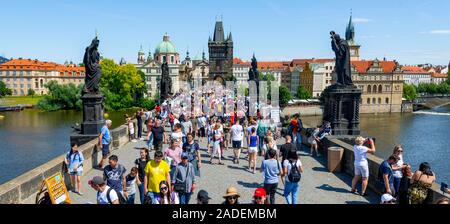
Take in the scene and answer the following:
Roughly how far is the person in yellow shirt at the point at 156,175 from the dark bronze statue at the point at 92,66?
7.64 meters

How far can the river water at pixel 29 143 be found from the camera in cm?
2800

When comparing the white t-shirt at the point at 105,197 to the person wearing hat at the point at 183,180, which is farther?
the person wearing hat at the point at 183,180

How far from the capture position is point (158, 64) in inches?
4737

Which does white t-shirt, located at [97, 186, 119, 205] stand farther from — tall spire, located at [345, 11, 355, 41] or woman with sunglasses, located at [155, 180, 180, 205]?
tall spire, located at [345, 11, 355, 41]

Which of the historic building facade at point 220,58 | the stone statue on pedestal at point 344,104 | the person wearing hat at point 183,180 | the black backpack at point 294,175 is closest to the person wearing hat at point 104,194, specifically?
the person wearing hat at point 183,180

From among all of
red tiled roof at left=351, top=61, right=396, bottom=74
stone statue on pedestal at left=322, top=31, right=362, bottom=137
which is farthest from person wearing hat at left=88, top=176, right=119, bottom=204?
red tiled roof at left=351, top=61, right=396, bottom=74

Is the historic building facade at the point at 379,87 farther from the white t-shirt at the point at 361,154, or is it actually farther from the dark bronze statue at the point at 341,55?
the white t-shirt at the point at 361,154

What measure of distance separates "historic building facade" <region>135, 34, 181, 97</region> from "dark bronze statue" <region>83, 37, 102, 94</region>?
90191mm

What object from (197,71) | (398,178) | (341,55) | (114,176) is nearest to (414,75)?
(197,71)

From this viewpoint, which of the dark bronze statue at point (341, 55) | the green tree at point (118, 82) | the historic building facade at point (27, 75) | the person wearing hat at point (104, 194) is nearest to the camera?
the person wearing hat at point (104, 194)
